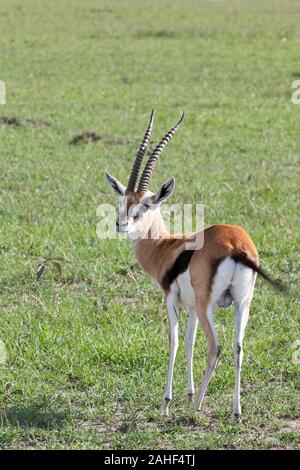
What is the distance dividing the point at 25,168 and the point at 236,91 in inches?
223

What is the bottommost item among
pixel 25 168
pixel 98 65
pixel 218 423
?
pixel 218 423

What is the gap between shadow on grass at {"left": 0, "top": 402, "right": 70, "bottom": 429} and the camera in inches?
181

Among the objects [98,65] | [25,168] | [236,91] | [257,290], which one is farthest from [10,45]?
[257,290]

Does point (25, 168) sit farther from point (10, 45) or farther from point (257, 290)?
point (10, 45)

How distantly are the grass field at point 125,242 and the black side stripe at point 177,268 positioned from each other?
603 millimetres

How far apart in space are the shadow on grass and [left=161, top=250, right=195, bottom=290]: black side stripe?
2.67 feet

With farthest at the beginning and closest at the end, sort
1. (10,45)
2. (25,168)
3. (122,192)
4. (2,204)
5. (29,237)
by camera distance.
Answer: (10,45), (25,168), (2,204), (29,237), (122,192)

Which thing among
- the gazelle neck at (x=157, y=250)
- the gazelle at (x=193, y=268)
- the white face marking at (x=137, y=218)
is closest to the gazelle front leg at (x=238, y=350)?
the gazelle at (x=193, y=268)

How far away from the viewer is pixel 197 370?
529 cm

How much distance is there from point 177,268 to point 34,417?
1.01m

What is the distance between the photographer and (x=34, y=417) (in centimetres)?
468

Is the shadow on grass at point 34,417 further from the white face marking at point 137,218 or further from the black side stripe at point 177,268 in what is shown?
the white face marking at point 137,218

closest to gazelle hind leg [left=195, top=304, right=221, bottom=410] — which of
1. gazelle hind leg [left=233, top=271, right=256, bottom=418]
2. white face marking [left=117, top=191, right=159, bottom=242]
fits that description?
gazelle hind leg [left=233, top=271, right=256, bottom=418]

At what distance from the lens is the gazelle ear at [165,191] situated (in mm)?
4992
